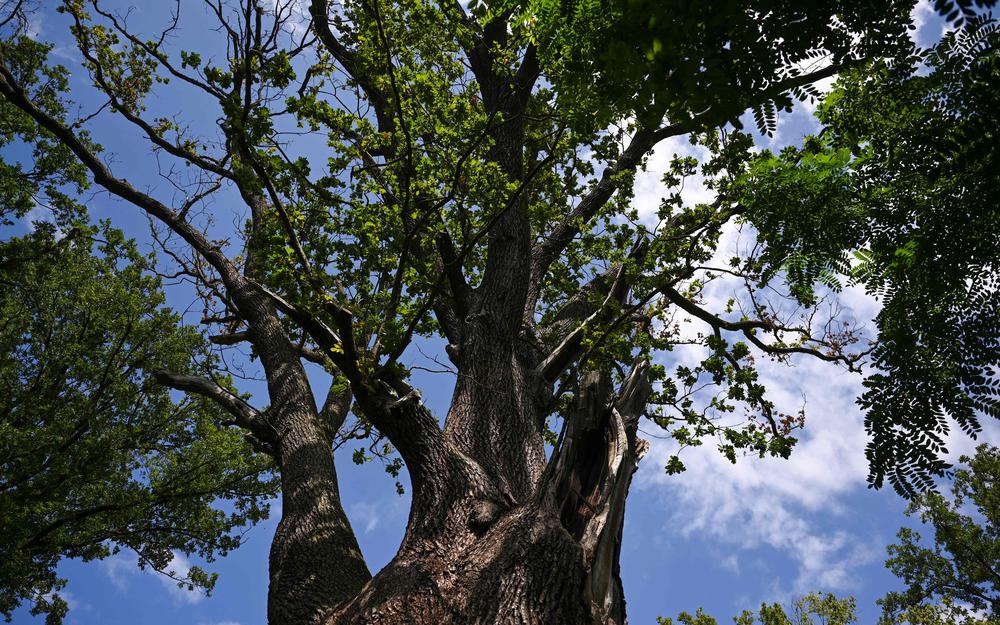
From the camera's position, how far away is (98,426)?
453 inches

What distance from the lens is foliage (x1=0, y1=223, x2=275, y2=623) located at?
10773mm

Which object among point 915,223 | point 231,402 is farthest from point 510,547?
point 231,402

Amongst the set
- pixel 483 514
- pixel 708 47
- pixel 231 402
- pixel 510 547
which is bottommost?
pixel 510 547

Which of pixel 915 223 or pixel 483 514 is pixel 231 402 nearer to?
pixel 483 514

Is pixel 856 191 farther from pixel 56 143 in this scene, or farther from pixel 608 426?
pixel 56 143

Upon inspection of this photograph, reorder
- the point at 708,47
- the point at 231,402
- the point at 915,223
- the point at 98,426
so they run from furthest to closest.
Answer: the point at 98,426, the point at 231,402, the point at 915,223, the point at 708,47

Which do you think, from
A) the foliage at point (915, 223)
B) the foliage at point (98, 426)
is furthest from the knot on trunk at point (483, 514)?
the foliage at point (98, 426)

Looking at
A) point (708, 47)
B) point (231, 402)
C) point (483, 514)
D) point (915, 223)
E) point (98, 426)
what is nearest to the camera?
point (708, 47)

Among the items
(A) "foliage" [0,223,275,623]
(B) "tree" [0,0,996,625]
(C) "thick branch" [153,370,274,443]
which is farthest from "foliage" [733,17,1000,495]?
(A) "foliage" [0,223,275,623]

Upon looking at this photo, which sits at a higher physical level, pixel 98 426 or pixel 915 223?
pixel 98 426

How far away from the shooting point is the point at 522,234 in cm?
786

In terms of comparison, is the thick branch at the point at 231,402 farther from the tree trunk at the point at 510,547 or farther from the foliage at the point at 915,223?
the foliage at the point at 915,223

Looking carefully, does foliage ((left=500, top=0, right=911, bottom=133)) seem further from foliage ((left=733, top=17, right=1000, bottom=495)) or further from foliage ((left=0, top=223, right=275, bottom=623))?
foliage ((left=0, top=223, right=275, bottom=623))

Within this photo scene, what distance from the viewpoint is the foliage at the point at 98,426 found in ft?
35.3
